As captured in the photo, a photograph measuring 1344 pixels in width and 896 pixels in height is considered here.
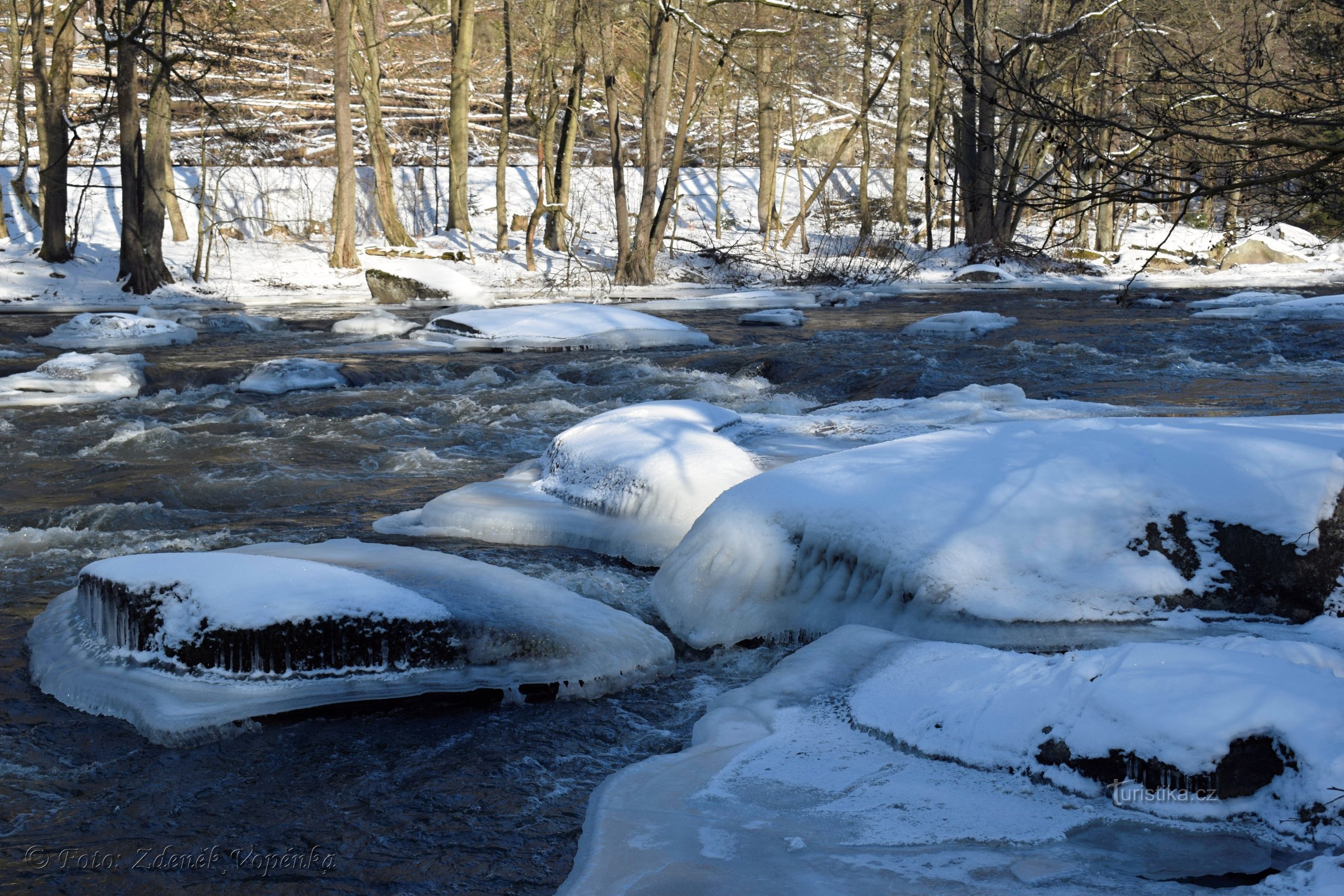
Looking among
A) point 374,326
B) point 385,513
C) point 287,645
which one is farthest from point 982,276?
point 287,645

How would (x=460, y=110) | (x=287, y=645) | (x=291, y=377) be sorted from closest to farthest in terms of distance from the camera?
(x=287, y=645) → (x=291, y=377) → (x=460, y=110)

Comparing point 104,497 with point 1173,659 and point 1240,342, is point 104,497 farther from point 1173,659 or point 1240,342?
point 1240,342

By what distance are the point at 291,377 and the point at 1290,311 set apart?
1177cm

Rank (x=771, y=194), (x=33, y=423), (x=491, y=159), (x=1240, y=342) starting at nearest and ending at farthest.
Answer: (x=33, y=423) → (x=1240, y=342) → (x=771, y=194) → (x=491, y=159)

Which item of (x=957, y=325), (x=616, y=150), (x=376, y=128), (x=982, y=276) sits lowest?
(x=957, y=325)

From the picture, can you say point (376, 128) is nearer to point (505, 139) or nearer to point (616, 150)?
point (505, 139)

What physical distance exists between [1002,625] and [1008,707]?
2.61 feet

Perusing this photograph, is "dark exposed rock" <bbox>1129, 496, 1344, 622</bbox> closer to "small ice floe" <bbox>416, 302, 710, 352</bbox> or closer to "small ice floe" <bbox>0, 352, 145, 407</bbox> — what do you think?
"small ice floe" <bbox>0, 352, 145, 407</bbox>

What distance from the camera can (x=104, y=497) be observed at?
19.0ft

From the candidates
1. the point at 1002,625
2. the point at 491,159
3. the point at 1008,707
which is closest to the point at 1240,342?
the point at 1002,625

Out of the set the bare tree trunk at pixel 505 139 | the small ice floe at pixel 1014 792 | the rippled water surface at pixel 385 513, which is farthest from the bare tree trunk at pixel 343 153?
the small ice floe at pixel 1014 792

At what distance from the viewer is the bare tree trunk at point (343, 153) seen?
64.2 feet

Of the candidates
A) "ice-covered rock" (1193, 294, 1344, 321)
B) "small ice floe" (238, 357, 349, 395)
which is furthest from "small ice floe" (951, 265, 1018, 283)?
"small ice floe" (238, 357, 349, 395)

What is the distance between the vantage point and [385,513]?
18.1 ft
